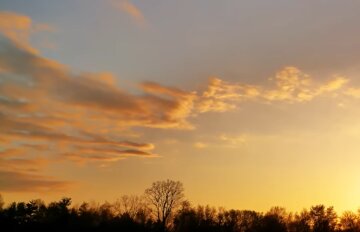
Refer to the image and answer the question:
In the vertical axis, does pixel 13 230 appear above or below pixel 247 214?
below

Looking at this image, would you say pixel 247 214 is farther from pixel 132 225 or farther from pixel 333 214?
pixel 132 225

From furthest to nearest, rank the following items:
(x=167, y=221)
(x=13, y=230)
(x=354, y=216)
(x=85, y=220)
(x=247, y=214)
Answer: (x=247, y=214) < (x=354, y=216) < (x=167, y=221) < (x=85, y=220) < (x=13, y=230)

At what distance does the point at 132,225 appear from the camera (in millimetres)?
127688

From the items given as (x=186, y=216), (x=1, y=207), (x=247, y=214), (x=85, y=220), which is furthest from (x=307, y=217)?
(x=1, y=207)

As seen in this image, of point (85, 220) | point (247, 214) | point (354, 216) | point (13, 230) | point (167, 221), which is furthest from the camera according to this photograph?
point (247, 214)

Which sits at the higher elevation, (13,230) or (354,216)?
(354,216)

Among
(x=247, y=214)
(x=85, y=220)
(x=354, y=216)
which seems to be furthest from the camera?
(x=247, y=214)

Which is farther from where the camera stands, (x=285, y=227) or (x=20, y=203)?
(x=285, y=227)

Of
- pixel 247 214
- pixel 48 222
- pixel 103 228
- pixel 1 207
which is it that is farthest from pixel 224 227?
pixel 1 207

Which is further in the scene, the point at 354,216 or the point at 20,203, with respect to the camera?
the point at 354,216

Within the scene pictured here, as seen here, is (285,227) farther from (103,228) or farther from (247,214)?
(103,228)

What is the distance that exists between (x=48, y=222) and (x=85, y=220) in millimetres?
10513

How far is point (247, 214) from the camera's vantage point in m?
157

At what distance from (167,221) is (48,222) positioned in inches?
1370
